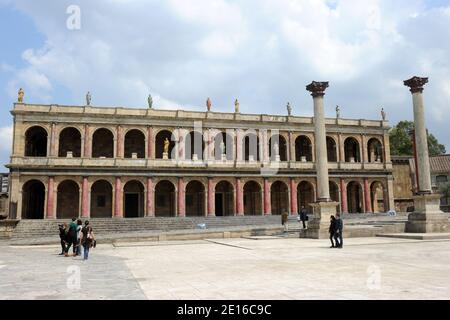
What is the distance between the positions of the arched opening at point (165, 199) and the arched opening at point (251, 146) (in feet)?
30.7

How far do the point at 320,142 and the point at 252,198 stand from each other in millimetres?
23521

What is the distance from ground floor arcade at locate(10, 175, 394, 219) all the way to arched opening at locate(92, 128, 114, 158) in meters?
3.33

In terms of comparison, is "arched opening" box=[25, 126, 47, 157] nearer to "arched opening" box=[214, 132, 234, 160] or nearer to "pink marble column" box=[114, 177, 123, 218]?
"pink marble column" box=[114, 177, 123, 218]

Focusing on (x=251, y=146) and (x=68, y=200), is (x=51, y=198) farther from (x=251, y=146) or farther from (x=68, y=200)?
(x=251, y=146)

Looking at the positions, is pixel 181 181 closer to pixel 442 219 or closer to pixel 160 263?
pixel 442 219

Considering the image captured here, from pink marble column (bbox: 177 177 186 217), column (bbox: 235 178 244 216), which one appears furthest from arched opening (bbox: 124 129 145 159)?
column (bbox: 235 178 244 216)

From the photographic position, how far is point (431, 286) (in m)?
7.75

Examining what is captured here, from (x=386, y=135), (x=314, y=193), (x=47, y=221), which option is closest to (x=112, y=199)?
(x=47, y=221)

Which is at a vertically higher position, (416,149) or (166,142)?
(166,142)

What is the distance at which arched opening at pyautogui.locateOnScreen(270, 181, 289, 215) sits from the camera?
47125mm

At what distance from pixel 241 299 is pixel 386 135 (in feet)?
156

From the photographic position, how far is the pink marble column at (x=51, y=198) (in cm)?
3786

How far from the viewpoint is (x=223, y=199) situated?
45969 mm

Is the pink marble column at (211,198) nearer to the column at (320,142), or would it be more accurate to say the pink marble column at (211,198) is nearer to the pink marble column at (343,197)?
the pink marble column at (343,197)
